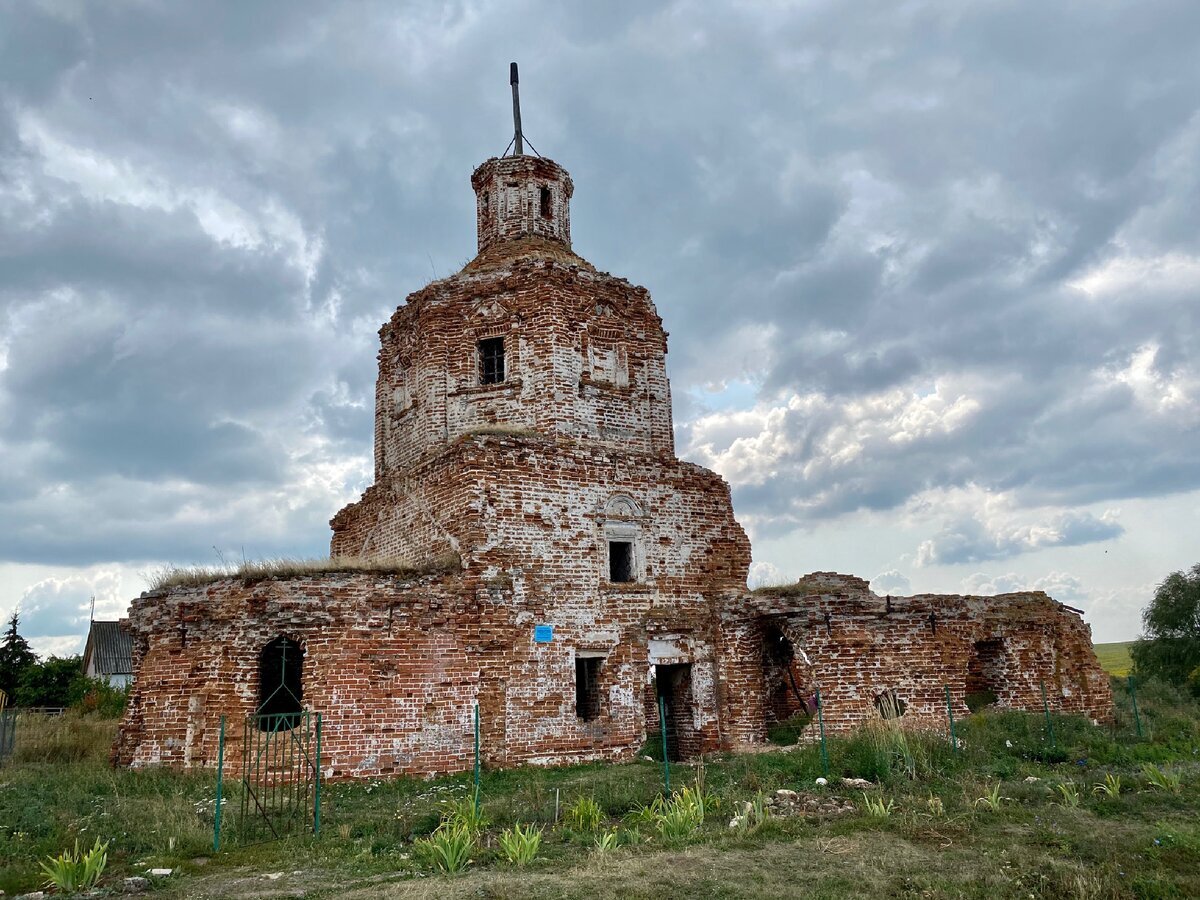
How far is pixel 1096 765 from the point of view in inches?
454

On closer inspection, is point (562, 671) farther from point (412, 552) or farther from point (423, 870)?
point (423, 870)

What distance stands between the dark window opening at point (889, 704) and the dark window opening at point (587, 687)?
4.65 m

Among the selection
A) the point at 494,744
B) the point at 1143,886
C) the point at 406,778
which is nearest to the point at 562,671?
the point at 494,744

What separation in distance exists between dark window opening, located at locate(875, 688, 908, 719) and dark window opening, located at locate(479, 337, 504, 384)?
29.6 ft

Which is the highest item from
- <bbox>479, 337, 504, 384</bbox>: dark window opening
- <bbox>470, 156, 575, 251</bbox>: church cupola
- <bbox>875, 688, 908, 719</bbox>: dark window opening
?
<bbox>470, 156, 575, 251</bbox>: church cupola

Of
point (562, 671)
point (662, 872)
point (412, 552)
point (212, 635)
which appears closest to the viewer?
point (662, 872)

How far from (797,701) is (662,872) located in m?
9.39

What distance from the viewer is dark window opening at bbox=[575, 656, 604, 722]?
1434cm

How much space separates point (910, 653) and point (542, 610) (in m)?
6.27

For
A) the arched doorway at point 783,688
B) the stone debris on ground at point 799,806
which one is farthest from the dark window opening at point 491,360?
the stone debris on ground at point 799,806

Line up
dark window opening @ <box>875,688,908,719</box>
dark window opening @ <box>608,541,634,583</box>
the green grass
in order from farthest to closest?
1. dark window opening @ <box>608,541,634,583</box>
2. dark window opening @ <box>875,688,908,719</box>
3. the green grass

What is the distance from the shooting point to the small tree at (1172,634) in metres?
25.2

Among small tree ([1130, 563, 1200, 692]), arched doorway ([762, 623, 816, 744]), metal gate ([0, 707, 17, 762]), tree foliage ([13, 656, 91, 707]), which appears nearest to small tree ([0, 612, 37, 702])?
tree foliage ([13, 656, 91, 707])

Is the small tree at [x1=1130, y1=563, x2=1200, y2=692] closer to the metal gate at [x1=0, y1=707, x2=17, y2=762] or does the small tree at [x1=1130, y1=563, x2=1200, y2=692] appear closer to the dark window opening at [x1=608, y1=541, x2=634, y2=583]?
the dark window opening at [x1=608, y1=541, x2=634, y2=583]
